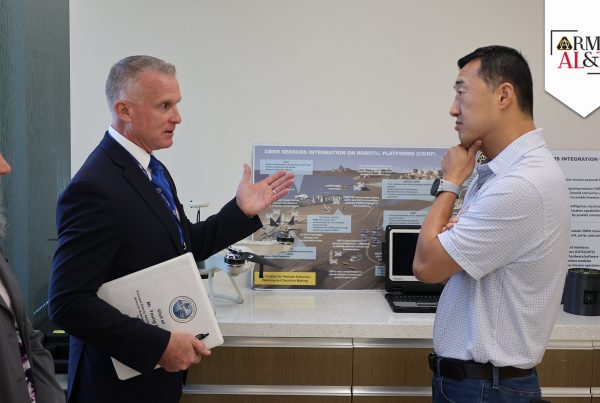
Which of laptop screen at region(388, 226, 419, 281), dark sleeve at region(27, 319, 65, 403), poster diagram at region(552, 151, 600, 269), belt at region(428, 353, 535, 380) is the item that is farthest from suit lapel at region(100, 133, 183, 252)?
poster diagram at region(552, 151, 600, 269)

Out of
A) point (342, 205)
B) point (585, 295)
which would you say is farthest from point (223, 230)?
point (585, 295)

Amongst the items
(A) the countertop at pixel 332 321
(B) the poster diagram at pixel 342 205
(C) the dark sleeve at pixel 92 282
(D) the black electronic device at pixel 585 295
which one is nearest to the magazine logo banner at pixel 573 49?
(B) the poster diagram at pixel 342 205

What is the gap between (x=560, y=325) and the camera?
2.22 meters

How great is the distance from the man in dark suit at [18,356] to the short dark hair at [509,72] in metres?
1.16

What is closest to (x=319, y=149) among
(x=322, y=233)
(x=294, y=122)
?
(x=294, y=122)

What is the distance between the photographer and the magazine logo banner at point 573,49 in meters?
2.69

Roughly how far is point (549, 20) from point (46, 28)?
7.25 ft

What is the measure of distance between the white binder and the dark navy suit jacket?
46mm

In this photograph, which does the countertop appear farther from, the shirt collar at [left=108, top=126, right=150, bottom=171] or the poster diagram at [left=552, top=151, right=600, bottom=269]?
the shirt collar at [left=108, top=126, right=150, bottom=171]

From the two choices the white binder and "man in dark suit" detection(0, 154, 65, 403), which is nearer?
"man in dark suit" detection(0, 154, 65, 403)

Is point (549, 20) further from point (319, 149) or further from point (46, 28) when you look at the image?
point (46, 28)

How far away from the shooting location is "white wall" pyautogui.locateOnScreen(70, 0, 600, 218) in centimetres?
268

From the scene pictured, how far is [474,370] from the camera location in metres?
1.42

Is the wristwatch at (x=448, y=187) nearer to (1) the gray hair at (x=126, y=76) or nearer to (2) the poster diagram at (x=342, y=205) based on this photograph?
(1) the gray hair at (x=126, y=76)
